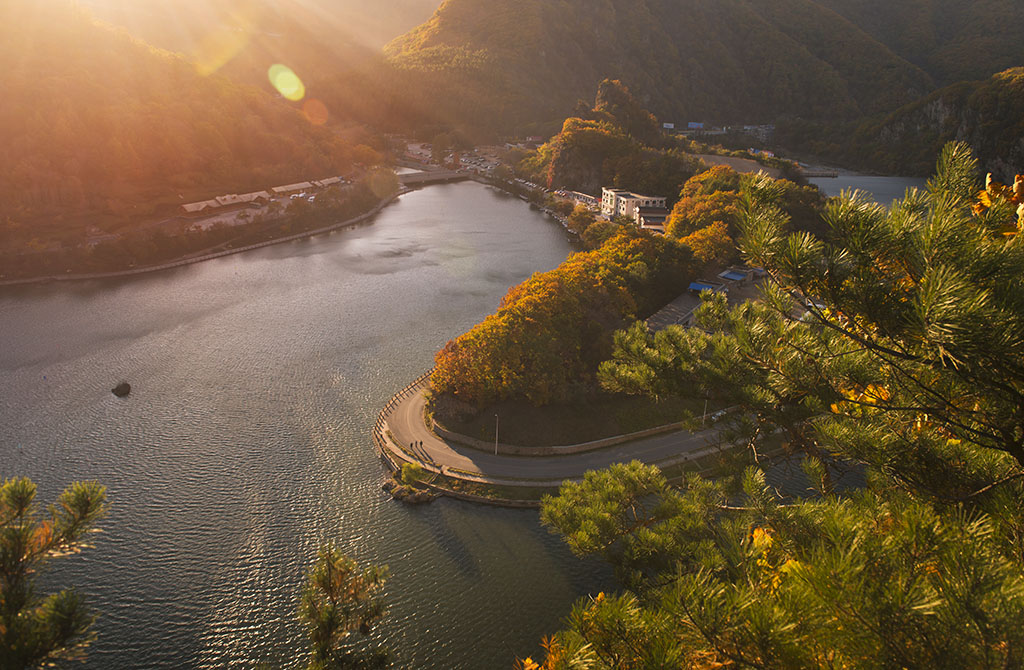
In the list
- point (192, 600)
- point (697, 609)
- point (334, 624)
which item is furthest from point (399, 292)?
point (697, 609)

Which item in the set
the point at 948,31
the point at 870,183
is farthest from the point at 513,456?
the point at 948,31

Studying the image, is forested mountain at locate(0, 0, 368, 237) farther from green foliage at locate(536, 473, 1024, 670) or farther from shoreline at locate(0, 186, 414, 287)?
green foliage at locate(536, 473, 1024, 670)

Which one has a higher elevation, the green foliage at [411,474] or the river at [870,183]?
the river at [870,183]

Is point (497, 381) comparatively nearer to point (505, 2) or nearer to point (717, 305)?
point (717, 305)

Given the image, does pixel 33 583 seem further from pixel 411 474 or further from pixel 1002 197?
pixel 411 474

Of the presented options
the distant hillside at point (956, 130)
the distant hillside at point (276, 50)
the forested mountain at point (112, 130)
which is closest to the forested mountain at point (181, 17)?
the distant hillside at point (276, 50)

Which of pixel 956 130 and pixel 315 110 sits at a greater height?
pixel 956 130

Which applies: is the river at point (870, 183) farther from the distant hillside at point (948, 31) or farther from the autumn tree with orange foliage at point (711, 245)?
the distant hillside at point (948, 31)
